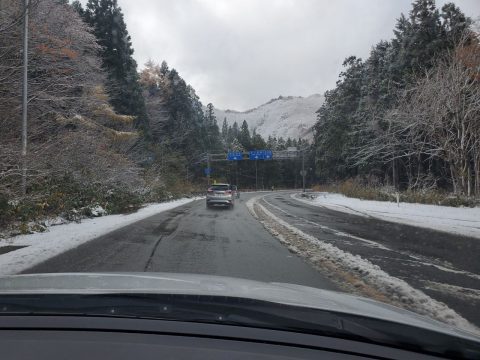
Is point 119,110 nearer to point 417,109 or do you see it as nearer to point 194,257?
point 417,109

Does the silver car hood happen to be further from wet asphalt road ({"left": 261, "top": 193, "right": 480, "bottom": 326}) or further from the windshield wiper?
wet asphalt road ({"left": 261, "top": 193, "right": 480, "bottom": 326})

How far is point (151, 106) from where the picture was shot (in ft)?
224

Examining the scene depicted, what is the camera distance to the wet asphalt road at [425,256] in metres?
6.49

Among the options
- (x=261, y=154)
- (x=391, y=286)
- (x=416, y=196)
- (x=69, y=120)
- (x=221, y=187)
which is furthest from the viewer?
(x=261, y=154)

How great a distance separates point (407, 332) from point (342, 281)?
5.34 metres

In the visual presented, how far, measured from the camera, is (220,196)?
30.7 meters

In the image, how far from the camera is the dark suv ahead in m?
30.6

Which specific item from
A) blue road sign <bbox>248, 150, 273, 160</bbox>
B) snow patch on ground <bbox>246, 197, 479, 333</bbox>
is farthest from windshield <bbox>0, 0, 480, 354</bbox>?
blue road sign <bbox>248, 150, 273, 160</bbox>

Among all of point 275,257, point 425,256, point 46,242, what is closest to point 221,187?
point 46,242

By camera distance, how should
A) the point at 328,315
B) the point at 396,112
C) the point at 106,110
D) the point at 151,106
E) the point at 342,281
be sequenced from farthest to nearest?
the point at 151,106, the point at 106,110, the point at 396,112, the point at 342,281, the point at 328,315

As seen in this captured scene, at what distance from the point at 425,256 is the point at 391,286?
3620mm

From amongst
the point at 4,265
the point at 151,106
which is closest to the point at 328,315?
the point at 4,265

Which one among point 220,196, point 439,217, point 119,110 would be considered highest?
point 119,110

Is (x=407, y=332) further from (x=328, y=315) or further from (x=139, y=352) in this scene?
(x=139, y=352)
